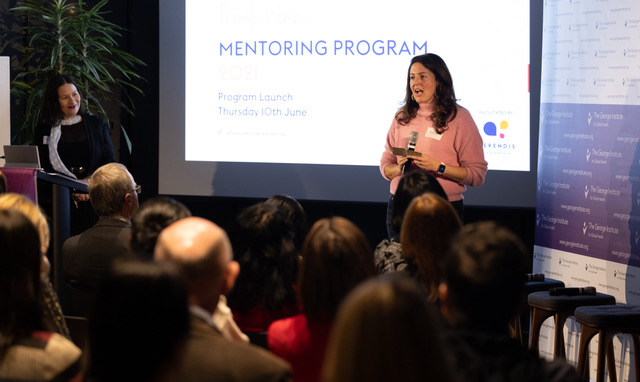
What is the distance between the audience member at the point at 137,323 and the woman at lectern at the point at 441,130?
10.7ft

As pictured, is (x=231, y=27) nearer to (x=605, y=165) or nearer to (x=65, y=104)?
(x=65, y=104)

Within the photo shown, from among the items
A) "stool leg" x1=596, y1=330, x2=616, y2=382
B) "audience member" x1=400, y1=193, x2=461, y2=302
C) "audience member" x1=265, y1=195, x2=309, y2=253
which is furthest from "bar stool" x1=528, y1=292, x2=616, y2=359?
"audience member" x1=400, y1=193, x2=461, y2=302

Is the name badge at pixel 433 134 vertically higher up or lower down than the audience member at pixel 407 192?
higher up

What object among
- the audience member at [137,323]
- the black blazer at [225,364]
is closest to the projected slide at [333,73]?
the black blazer at [225,364]

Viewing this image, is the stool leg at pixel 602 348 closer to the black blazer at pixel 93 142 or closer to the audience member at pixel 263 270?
the audience member at pixel 263 270

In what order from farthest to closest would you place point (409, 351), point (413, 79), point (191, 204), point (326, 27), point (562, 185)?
1. point (191, 204)
2. point (326, 27)
3. point (562, 185)
4. point (413, 79)
5. point (409, 351)

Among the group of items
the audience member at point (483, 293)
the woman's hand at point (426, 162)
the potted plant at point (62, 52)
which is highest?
the potted plant at point (62, 52)

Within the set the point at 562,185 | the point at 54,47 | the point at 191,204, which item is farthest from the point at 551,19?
the point at 54,47

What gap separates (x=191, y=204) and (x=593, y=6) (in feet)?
11.8

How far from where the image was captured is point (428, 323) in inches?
47.1

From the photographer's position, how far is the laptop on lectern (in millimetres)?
4250

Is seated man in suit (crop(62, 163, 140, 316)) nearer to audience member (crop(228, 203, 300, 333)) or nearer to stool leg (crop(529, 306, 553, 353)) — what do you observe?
audience member (crop(228, 203, 300, 333))

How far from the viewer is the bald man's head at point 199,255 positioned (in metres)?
1.84

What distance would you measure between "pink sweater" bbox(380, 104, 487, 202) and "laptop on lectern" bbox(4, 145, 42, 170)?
2.02 metres
